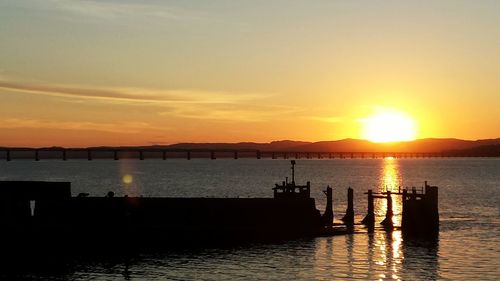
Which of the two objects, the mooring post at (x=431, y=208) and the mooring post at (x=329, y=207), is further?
the mooring post at (x=329, y=207)

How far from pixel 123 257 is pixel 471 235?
3309 cm

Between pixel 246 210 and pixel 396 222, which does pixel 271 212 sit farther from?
pixel 396 222

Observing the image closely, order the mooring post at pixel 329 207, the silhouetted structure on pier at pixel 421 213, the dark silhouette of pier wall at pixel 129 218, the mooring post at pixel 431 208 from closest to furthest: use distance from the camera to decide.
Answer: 1. the dark silhouette of pier wall at pixel 129 218
2. the mooring post at pixel 431 208
3. the silhouetted structure on pier at pixel 421 213
4. the mooring post at pixel 329 207

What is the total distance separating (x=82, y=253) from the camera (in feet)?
176

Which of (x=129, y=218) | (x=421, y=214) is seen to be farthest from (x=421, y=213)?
(x=129, y=218)

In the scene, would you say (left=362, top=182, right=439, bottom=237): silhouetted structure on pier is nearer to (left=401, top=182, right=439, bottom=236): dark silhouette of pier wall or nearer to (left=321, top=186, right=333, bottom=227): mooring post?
(left=401, top=182, right=439, bottom=236): dark silhouette of pier wall

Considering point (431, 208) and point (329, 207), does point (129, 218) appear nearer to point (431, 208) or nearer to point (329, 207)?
point (329, 207)

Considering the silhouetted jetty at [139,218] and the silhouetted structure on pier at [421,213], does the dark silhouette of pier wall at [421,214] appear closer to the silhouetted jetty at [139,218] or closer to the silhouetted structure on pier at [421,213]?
the silhouetted structure on pier at [421,213]

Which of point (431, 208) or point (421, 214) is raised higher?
point (431, 208)

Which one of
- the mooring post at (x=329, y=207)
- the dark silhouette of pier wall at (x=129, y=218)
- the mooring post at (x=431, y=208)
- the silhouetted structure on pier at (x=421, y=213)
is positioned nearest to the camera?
the dark silhouette of pier wall at (x=129, y=218)

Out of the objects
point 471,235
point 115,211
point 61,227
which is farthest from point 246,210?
point 471,235

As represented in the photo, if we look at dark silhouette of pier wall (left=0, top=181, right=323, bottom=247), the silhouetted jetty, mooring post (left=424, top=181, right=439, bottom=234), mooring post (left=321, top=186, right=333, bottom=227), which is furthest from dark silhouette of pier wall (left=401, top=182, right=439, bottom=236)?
dark silhouette of pier wall (left=0, top=181, right=323, bottom=247)

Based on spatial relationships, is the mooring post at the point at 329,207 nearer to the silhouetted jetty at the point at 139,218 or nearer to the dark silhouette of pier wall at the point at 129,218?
the silhouetted jetty at the point at 139,218

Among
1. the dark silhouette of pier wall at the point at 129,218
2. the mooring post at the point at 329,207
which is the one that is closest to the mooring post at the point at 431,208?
the mooring post at the point at 329,207
